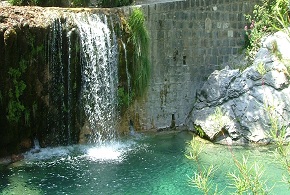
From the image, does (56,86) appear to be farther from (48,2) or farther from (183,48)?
(183,48)

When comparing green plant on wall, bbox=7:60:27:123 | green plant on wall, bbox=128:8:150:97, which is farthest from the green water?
green plant on wall, bbox=128:8:150:97

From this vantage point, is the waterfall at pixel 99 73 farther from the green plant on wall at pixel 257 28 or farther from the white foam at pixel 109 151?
the green plant on wall at pixel 257 28

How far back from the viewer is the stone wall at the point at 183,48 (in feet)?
30.7

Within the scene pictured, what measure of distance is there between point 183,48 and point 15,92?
150 inches

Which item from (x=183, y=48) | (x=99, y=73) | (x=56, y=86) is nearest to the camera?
(x=56, y=86)

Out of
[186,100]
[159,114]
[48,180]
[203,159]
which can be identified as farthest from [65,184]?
[186,100]

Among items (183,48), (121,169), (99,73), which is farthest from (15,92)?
(183,48)

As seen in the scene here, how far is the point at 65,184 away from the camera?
6.79 m

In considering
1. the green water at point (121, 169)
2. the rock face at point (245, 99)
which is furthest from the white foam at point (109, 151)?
the rock face at point (245, 99)

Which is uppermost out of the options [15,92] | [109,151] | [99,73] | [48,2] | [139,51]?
[48,2]

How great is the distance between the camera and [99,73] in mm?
8664

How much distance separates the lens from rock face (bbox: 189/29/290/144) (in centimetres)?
877

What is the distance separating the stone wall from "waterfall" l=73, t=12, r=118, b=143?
73cm

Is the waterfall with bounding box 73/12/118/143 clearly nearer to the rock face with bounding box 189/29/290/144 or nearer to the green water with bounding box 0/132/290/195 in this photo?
the green water with bounding box 0/132/290/195
